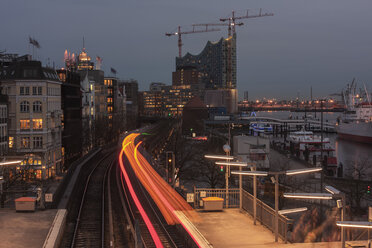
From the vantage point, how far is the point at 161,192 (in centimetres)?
2614

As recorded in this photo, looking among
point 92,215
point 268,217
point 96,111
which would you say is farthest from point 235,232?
point 96,111

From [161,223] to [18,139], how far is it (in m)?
27.2

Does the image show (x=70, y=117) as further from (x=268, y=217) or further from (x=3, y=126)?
(x=268, y=217)

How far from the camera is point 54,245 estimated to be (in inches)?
560

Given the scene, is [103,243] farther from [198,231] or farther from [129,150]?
[129,150]

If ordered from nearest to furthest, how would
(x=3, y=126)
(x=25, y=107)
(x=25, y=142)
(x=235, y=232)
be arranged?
1. (x=235, y=232)
2. (x=3, y=126)
3. (x=25, y=142)
4. (x=25, y=107)

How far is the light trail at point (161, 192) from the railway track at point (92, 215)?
10.3 ft

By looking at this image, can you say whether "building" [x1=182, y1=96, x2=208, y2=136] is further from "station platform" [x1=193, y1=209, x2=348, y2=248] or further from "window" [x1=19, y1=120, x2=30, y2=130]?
"station platform" [x1=193, y1=209, x2=348, y2=248]

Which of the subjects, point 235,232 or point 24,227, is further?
point 24,227

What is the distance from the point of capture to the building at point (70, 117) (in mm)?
53344

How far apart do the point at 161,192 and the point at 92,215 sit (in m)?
4.47

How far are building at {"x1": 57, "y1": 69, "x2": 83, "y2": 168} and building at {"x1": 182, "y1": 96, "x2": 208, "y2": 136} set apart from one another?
169 ft

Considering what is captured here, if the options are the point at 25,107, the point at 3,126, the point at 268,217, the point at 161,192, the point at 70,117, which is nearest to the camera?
the point at 268,217

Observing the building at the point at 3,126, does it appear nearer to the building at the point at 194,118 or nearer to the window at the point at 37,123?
the window at the point at 37,123
